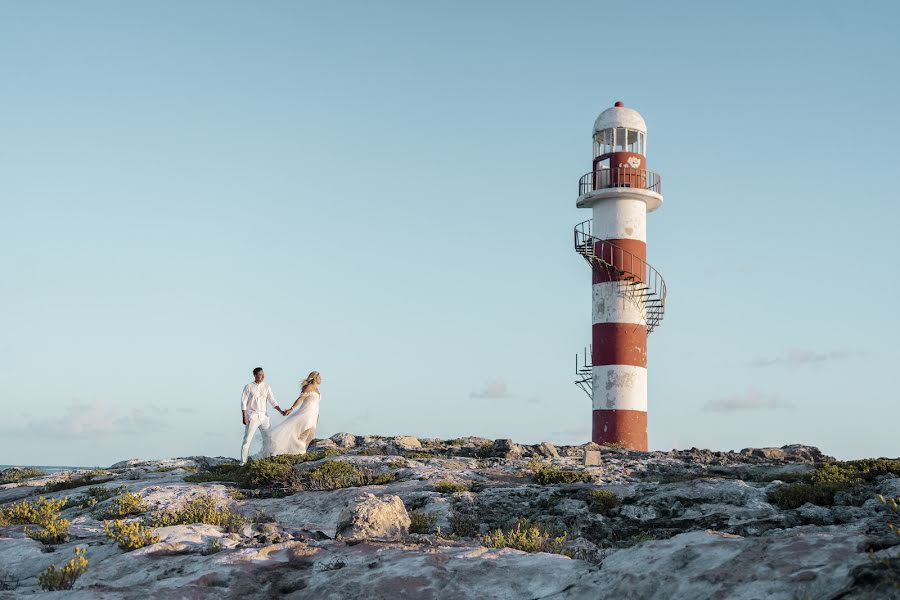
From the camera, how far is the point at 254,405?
2172cm

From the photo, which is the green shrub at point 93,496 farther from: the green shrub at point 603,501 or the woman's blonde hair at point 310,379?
the green shrub at point 603,501

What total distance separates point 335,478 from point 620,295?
68.4ft

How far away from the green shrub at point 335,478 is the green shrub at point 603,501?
5.31 meters

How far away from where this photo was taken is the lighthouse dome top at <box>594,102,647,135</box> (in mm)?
37250

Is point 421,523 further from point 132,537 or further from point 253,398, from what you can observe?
point 253,398

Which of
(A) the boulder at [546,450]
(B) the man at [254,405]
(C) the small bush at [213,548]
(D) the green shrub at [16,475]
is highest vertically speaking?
(B) the man at [254,405]

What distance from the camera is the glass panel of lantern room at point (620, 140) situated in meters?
37.3

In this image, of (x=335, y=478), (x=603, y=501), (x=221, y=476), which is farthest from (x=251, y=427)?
(x=603, y=501)

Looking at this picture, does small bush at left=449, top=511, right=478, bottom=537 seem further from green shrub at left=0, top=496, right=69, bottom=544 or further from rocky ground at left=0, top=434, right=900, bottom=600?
green shrub at left=0, top=496, right=69, bottom=544

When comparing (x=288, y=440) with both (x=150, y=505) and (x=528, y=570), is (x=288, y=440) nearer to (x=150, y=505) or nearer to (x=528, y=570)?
(x=150, y=505)

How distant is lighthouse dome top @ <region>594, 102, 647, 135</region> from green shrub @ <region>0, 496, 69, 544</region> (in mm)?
29677

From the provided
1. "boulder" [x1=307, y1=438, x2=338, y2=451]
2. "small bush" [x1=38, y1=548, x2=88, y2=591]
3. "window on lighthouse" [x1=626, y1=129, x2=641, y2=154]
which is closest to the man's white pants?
"boulder" [x1=307, y1=438, x2=338, y2=451]

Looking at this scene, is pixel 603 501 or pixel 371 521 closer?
pixel 371 521

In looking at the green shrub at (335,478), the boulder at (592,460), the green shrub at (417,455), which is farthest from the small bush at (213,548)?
the green shrub at (417,455)
